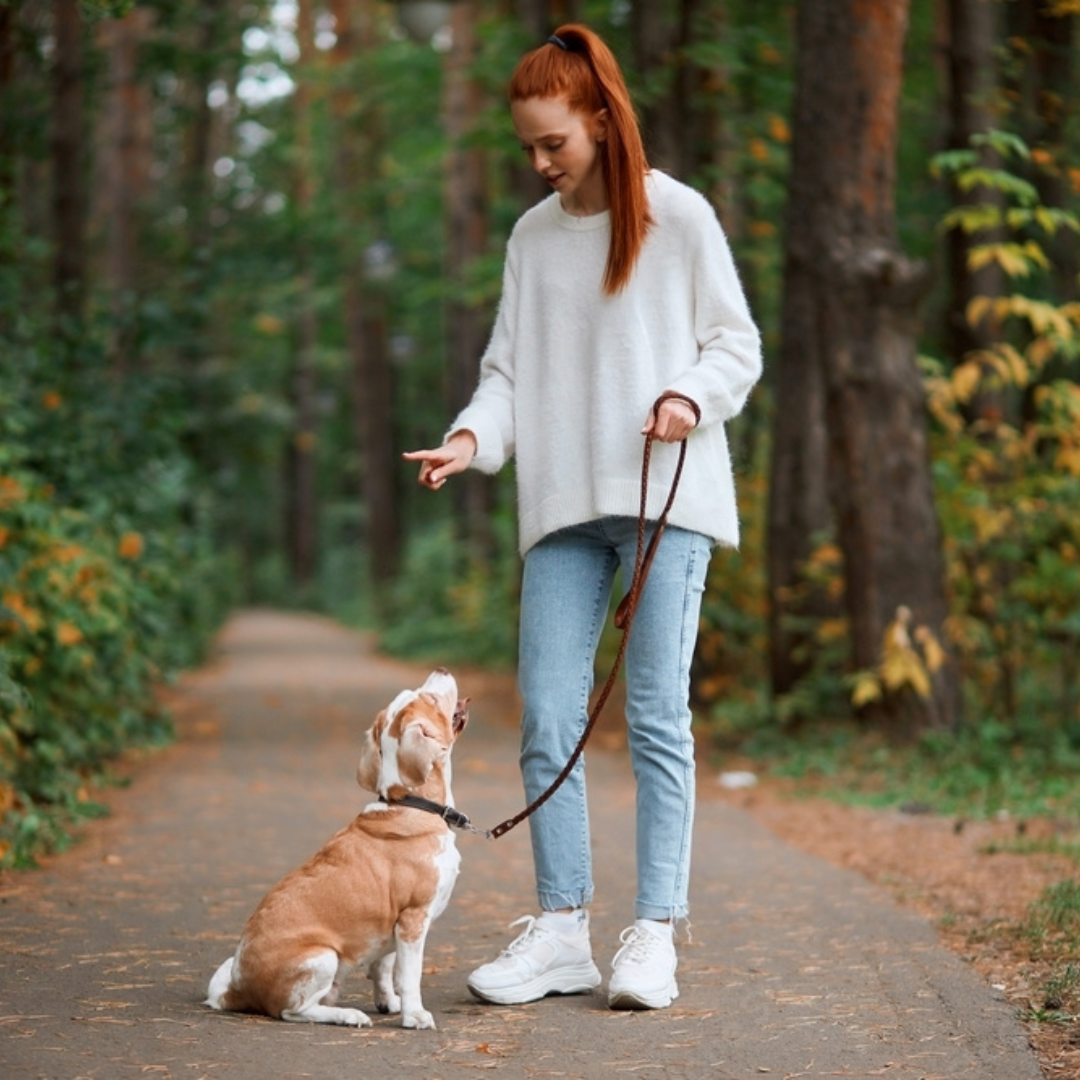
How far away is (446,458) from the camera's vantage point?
438cm

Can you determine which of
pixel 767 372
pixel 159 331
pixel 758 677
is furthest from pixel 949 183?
pixel 159 331

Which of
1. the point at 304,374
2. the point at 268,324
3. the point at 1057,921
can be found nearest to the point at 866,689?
the point at 1057,921

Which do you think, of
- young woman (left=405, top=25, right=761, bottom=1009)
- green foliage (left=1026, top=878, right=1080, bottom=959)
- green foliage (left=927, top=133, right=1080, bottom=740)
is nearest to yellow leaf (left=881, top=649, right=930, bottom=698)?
green foliage (left=927, top=133, right=1080, bottom=740)

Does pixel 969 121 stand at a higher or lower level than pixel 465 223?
lower

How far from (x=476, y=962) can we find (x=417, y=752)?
1.19 meters

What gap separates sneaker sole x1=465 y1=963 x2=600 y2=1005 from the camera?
437 cm

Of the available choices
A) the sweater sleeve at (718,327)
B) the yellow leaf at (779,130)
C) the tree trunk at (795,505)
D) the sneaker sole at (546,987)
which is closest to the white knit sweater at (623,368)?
the sweater sleeve at (718,327)

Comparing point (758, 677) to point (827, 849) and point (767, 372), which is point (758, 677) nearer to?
point (767, 372)

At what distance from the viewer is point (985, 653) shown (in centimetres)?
1015

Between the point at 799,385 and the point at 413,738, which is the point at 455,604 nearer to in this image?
the point at 799,385

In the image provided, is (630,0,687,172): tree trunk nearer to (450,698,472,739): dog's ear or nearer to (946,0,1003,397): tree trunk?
(946,0,1003,397): tree trunk

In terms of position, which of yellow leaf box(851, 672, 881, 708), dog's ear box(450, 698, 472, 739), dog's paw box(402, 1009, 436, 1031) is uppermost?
dog's ear box(450, 698, 472, 739)

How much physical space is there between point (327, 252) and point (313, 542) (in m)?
21.5

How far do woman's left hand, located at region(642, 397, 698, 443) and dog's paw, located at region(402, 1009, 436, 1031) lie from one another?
1.60 m
